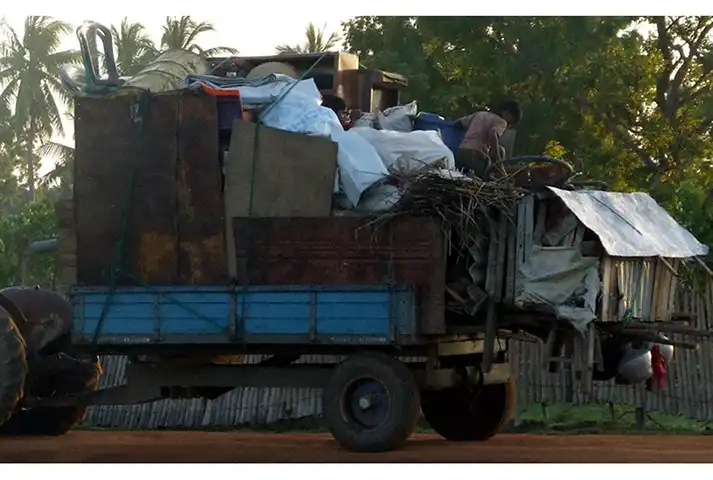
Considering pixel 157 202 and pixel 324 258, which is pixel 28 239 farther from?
pixel 324 258

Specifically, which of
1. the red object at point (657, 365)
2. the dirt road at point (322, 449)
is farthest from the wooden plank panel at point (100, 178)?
the red object at point (657, 365)

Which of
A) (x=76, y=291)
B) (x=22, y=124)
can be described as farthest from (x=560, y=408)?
(x=22, y=124)

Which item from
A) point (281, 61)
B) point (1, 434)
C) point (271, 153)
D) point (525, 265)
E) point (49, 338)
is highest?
point (281, 61)

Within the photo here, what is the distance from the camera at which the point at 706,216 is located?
53.4 ft

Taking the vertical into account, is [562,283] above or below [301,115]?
below

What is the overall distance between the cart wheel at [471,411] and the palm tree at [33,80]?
993 inches

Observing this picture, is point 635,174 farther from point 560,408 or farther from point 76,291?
point 76,291

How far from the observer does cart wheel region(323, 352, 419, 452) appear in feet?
33.4

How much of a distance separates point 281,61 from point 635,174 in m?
10.3

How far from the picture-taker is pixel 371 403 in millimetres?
10359

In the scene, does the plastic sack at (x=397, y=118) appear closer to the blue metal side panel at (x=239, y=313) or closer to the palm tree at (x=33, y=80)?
the blue metal side panel at (x=239, y=313)

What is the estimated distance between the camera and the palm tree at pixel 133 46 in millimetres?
32188

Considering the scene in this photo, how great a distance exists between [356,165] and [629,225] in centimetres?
215

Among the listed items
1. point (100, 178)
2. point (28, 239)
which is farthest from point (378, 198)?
point (28, 239)
